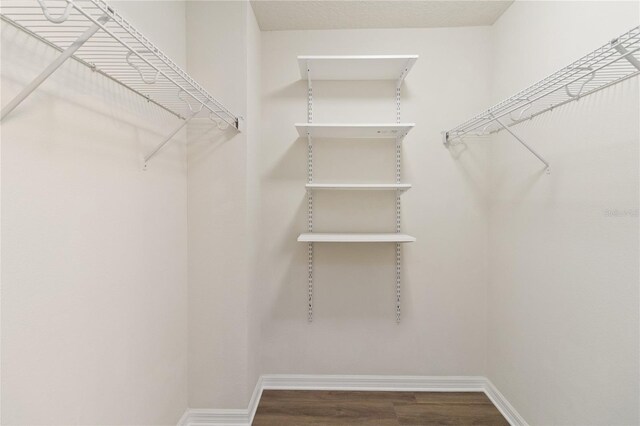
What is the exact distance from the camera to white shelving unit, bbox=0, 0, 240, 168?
793 mm

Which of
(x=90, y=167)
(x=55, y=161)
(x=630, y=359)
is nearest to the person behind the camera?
(x=55, y=161)

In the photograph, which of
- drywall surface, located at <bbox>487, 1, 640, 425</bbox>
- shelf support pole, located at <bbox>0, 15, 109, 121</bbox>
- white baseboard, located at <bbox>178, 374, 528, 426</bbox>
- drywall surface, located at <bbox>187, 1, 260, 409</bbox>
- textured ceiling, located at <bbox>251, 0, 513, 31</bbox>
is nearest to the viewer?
shelf support pole, located at <bbox>0, 15, 109, 121</bbox>

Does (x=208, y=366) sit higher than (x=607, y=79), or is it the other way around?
(x=607, y=79)

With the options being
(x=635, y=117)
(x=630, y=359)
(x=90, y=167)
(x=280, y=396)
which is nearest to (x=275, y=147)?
(x=90, y=167)

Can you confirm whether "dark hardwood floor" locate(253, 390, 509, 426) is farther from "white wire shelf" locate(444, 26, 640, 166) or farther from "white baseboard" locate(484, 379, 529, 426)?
"white wire shelf" locate(444, 26, 640, 166)

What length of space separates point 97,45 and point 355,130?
1.37 m

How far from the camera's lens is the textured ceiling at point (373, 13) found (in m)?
2.02

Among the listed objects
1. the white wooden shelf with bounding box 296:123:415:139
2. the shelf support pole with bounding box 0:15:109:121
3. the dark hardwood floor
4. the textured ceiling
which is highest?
the textured ceiling

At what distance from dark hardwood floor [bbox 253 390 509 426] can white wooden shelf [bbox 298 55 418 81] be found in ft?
6.75

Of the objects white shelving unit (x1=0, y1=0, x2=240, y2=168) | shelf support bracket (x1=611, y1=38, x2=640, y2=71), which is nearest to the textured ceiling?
white shelving unit (x1=0, y1=0, x2=240, y2=168)

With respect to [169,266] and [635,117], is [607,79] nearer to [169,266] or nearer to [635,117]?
[635,117]

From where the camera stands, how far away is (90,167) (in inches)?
44.9

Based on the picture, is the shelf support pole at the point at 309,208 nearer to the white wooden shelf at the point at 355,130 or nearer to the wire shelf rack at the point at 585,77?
the white wooden shelf at the point at 355,130

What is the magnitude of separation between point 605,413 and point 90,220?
6.76 feet
